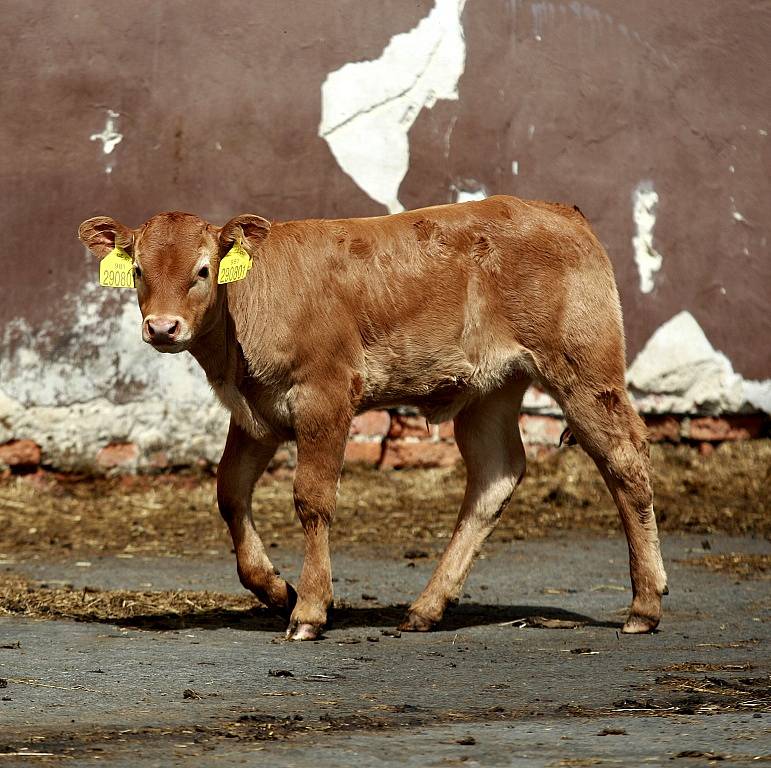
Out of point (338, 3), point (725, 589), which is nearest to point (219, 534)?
point (725, 589)

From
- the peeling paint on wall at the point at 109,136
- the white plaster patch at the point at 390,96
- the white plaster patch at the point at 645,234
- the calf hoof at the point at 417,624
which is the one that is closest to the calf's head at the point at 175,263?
the calf hoof at the point at 417,624

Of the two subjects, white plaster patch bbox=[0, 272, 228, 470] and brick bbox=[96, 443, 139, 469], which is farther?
brick bbox=[96, 443, 139, 469]

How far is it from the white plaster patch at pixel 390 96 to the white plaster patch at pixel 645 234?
62.4 inches

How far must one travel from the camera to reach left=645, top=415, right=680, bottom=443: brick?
36.5 ft

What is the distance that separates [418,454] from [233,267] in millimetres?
4634

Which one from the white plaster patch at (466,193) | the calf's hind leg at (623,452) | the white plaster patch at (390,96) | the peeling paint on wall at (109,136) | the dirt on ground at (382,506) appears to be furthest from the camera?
the white plaster patch at (466,193)

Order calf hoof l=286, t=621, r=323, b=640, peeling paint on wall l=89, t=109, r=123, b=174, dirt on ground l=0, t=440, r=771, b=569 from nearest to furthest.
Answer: calf hoof l=286, t=621, r=323, b=640, dirt on ground l=0, t=440, r=771, b=569, peeling paint on wall l=89, t=109, r=123, b=174

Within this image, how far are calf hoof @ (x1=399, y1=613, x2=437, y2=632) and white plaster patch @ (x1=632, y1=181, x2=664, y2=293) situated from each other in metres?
5.00

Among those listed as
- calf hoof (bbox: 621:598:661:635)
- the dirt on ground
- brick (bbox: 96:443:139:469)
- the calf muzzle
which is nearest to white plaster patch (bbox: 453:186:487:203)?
the dirt on ground

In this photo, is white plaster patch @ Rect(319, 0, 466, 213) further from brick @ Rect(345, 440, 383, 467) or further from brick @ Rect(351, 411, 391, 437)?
brick @ Rect(345, 440, 383, 467)

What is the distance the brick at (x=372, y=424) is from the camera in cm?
1072

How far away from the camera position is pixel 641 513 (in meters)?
6.71

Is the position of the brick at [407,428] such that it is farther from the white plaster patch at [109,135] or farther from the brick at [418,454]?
the white plaster patch at [109,135]

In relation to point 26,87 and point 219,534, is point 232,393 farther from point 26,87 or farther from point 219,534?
point 26,87
